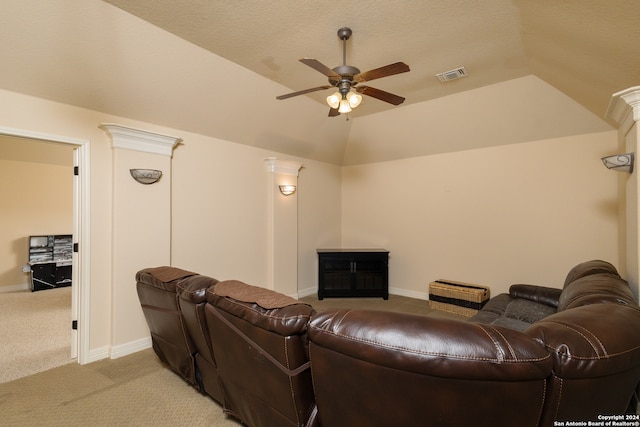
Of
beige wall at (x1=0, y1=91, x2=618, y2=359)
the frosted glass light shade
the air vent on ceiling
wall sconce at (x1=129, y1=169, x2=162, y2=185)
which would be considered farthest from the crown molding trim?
the air vent on ceiling

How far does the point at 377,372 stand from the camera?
108 centimetres

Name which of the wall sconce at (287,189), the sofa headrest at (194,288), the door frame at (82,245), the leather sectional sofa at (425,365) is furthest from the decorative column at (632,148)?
the door frame at (82,245)

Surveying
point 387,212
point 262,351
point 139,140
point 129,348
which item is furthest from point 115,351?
point 387,212

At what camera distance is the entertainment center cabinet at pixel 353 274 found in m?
5.16

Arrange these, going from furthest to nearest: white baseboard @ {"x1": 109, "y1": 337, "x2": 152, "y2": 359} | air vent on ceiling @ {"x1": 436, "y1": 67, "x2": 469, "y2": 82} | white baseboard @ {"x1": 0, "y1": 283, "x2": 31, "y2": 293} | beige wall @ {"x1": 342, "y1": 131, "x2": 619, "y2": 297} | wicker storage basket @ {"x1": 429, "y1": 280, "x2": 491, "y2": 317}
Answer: white baseboard @ {"x1": 0, "y1": 283, "x2": 31, "y2": 293}
wicker storage basket @ {"x1": 429, "y1": 280, "x2": 491, "y2": 317}
beige wall @ {"x1": 342, "y1": 131, "x2": 619, "y2": 297}
air vent on ceiling @ {"x1": 436, "y1": 67, "x2": 469, "y2": 82}
white baseboard @ {"x1": 109, "y1": 337, "x2": 152, "y2": 359}

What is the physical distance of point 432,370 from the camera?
985mm

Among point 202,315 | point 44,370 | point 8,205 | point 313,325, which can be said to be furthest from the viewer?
point 8,205

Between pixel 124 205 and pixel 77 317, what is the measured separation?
A: 46.6 inches

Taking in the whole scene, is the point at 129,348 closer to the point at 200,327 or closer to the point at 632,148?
the point at 200,327

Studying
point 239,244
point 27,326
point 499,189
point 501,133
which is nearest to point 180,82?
point 239,244

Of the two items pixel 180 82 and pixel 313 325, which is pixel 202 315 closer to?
pixel 313 325

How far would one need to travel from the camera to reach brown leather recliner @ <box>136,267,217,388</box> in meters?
2.19

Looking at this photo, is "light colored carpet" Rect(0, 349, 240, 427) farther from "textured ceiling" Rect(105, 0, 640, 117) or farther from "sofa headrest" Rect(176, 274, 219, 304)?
"textured ceiling" Rect(105, 0, 640, 117)

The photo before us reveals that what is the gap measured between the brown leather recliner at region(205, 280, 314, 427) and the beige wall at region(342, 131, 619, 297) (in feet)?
13.5
